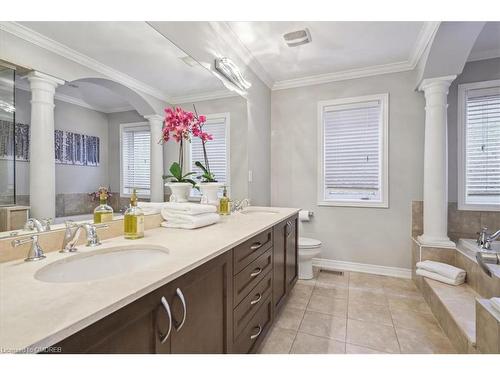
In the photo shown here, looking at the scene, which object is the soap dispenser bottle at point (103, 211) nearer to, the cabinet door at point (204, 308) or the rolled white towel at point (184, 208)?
the rolled white towel at point (184, 208)

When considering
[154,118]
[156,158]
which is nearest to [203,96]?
[154,118]

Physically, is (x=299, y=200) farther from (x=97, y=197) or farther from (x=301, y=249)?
(x=97, y=197)

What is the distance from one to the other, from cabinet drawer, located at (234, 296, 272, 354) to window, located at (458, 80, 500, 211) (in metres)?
2.51

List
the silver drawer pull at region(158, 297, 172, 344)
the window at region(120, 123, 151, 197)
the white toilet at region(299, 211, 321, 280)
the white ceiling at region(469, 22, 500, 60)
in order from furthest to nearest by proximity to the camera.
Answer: the white toilet at region(299, 211, 321, 280) < the white ceiling at region(469, 22, 500, 60) < the window at region(120, 123, 151, 197) < the silver drawer pull at region(158, 297, 172, 344)

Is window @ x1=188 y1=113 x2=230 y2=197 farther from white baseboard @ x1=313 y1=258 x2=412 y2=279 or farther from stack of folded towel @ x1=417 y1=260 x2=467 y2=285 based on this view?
stack of folded towel @ x1=417 y1=260 x2=467 y2=285

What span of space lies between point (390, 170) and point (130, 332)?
300cm

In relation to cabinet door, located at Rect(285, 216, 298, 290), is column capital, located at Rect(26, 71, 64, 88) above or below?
above

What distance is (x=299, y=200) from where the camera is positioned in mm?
3289

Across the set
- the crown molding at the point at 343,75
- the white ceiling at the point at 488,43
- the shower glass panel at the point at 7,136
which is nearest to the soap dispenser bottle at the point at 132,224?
the shower glass panel at the point at 7,136

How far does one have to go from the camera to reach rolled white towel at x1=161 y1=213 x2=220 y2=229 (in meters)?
1.50

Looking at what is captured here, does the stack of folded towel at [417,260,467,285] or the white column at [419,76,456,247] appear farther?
the white column at [419,76,456,247]

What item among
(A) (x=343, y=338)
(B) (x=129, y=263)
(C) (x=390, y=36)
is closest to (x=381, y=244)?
(A) (x=343, y=338)

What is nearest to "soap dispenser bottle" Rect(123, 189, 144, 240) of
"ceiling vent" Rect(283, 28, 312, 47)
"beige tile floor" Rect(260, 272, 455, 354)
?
"beige tile floor" Rect(260, 272, 455, 354)
